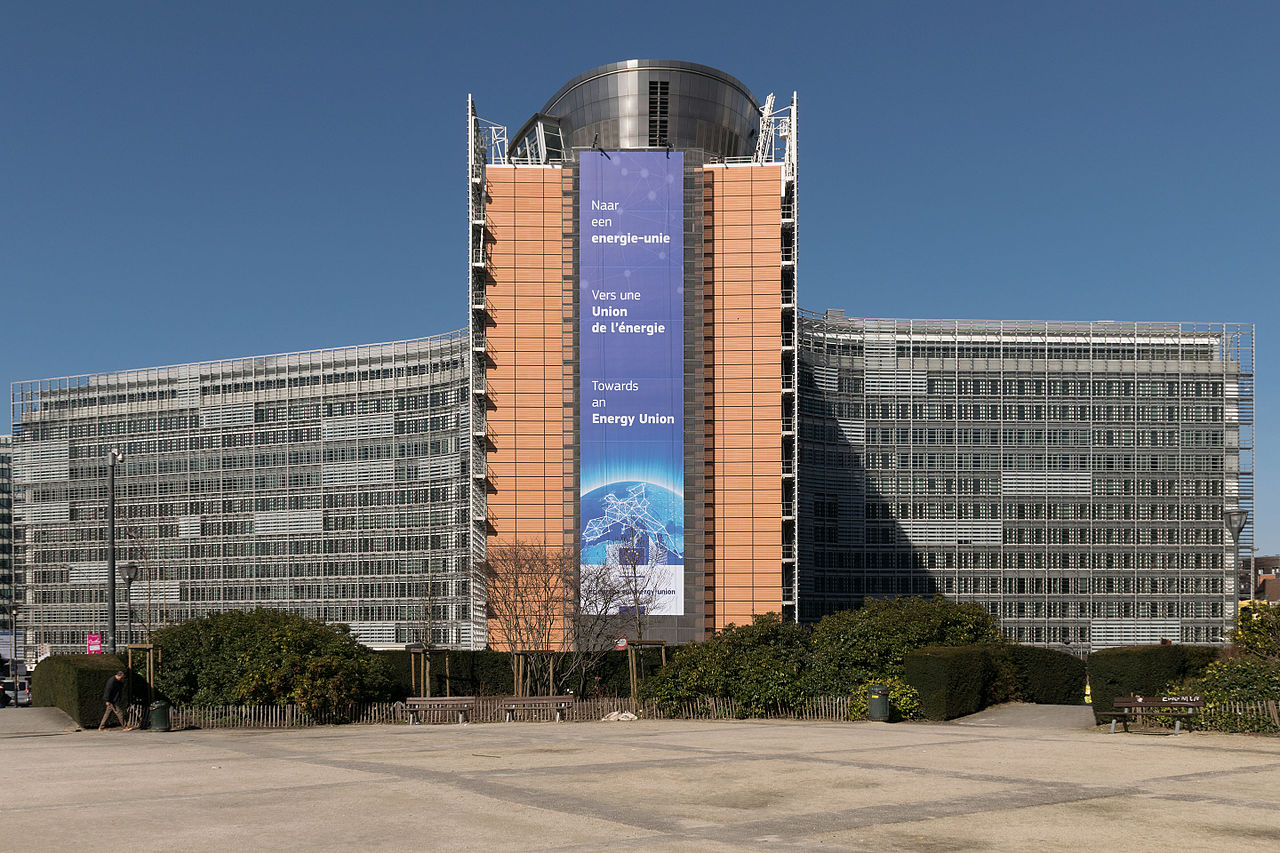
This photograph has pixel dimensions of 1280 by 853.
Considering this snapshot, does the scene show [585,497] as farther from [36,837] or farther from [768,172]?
[36,837]

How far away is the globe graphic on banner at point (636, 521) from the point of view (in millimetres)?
77750

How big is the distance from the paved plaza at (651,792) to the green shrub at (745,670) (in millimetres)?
6241

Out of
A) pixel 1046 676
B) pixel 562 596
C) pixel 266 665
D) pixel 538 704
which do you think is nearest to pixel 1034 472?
pixel 562 596

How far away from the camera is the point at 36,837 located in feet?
53.5

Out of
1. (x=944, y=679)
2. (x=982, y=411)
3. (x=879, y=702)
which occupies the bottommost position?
(x=879, y=702)

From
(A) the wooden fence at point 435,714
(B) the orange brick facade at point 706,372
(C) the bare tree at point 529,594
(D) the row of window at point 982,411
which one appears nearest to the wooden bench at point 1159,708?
(A) the wooden fence at point 435,714

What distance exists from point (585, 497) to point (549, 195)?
20.7 m

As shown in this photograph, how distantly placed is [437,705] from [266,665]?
5381mm

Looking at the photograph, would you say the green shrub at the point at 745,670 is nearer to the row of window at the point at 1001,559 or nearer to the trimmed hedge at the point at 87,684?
the trimmed hedge at the point at 87,684

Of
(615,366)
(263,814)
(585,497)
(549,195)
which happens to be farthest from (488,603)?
(263,814)

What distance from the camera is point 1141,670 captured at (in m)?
35.0

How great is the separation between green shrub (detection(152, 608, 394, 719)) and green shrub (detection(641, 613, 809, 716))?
382 inches

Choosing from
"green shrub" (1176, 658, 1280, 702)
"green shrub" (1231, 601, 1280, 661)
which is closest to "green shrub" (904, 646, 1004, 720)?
"green shrub" (1176, 658, 1280, 702)

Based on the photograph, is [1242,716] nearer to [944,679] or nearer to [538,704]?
[944,679]
